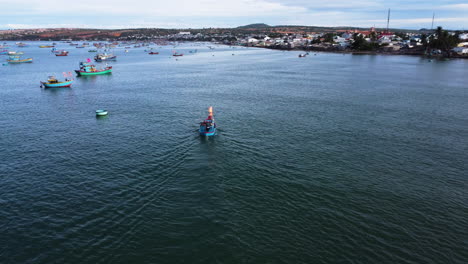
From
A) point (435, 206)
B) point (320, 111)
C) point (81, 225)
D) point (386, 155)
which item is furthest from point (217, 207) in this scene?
point (320, 111)

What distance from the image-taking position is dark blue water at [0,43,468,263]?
85.5 feet

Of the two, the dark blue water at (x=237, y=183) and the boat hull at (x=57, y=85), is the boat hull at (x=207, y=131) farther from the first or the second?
the boat hull at (x=57, y=85)

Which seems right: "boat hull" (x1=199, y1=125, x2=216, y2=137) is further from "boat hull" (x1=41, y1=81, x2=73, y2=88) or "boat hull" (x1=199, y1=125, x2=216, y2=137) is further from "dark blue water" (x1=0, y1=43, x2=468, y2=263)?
"boat hull" (x1=41, y1=81, x2=73, y2=88)

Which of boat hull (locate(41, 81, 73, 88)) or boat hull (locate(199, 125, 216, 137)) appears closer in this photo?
boat hull (locate(199, 125, 216, 137))

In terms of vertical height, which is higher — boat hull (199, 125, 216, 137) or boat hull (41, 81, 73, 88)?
boat hull (41, 81, 73, 88)

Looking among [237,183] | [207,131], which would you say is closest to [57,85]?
[207,131]

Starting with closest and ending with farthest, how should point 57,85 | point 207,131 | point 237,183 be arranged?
point 237,183 → point 207,131 → point 57,85

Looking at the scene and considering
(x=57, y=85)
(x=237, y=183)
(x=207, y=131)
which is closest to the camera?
(x=237, y=183)

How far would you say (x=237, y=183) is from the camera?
36969mm

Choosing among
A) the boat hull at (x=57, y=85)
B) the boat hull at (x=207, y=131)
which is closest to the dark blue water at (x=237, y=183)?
the boat hull at (x=207, y=131)

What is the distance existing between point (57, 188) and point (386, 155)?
155 ft

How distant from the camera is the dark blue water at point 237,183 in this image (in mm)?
26062

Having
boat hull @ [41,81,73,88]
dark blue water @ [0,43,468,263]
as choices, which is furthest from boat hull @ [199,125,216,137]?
boat hull @ [41,81,73,88]

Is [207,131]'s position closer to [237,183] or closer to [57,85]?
[237,183]
